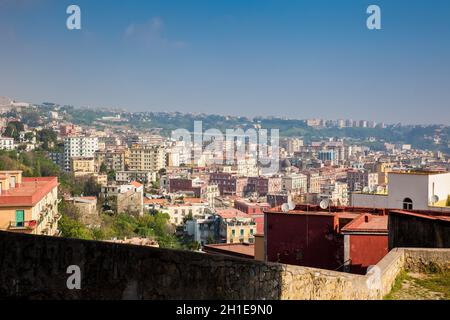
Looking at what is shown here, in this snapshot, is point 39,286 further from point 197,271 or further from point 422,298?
point 422,298

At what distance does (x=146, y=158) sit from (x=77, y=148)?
27.2 feet

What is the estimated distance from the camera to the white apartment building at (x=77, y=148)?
69.7 metres

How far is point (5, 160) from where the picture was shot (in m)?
40.7

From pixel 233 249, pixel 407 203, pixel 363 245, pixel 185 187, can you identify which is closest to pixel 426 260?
pixel 363 245

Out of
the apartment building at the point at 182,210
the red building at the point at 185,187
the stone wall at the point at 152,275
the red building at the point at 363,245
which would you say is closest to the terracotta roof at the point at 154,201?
the apartment building at the point at 182,210

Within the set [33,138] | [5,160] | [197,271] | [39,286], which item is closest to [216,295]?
[197,271]

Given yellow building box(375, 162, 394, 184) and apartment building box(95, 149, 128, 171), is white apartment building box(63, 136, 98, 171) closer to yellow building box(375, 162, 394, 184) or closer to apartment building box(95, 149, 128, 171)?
apartment building box(95, 149, 128, 171)

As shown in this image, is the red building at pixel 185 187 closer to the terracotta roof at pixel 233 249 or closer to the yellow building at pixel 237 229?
the yellow building at pixel 237 229

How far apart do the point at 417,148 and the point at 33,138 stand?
62.4m

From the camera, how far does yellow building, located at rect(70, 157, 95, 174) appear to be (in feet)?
214

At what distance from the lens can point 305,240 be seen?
6668 millimetres

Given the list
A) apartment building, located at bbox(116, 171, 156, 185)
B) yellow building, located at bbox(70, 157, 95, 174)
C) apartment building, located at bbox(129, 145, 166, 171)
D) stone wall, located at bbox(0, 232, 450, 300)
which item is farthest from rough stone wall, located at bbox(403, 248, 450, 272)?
apartment building, located at bbox(129, 145, 166, 171)

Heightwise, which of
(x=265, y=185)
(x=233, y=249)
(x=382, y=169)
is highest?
(x=233, y=249)

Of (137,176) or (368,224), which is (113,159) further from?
(368,224)
